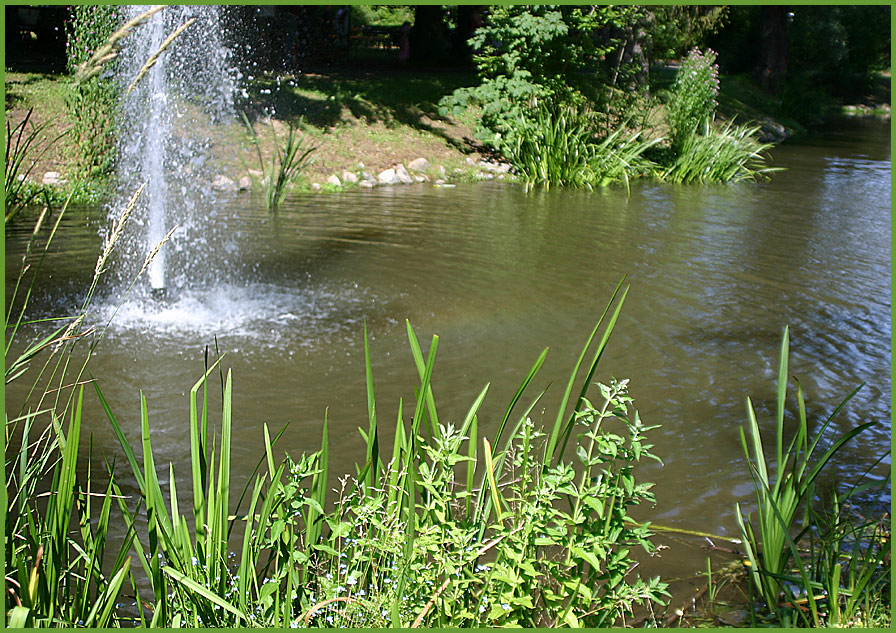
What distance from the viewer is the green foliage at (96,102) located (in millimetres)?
8844

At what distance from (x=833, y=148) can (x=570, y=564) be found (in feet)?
60.3

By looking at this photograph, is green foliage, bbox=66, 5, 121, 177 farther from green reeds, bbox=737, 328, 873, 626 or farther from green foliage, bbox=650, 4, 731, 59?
green foliage, bbox=650, 4, 731, 59

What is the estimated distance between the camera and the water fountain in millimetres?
6890

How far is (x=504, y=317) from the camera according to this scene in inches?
226

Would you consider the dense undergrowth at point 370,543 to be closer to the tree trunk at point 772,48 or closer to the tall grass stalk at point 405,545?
the tall grass stalk at point 405,545

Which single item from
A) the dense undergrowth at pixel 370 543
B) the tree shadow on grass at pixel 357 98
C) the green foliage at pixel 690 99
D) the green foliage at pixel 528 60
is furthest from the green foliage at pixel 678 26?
the dense undergrowth at pixel 370 543

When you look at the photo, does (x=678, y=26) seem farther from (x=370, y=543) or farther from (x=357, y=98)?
(x=370, y=543)

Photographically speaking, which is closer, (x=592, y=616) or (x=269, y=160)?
(x=592, y=616)

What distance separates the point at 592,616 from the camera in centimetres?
217

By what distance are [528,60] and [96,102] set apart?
667cm

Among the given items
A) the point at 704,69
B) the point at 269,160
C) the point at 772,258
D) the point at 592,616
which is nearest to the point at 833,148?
the point at 704,69

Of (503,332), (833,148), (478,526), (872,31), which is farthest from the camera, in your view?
(872,31)

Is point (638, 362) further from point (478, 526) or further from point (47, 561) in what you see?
point (47, 561)

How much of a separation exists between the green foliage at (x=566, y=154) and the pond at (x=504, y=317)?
1798mm
